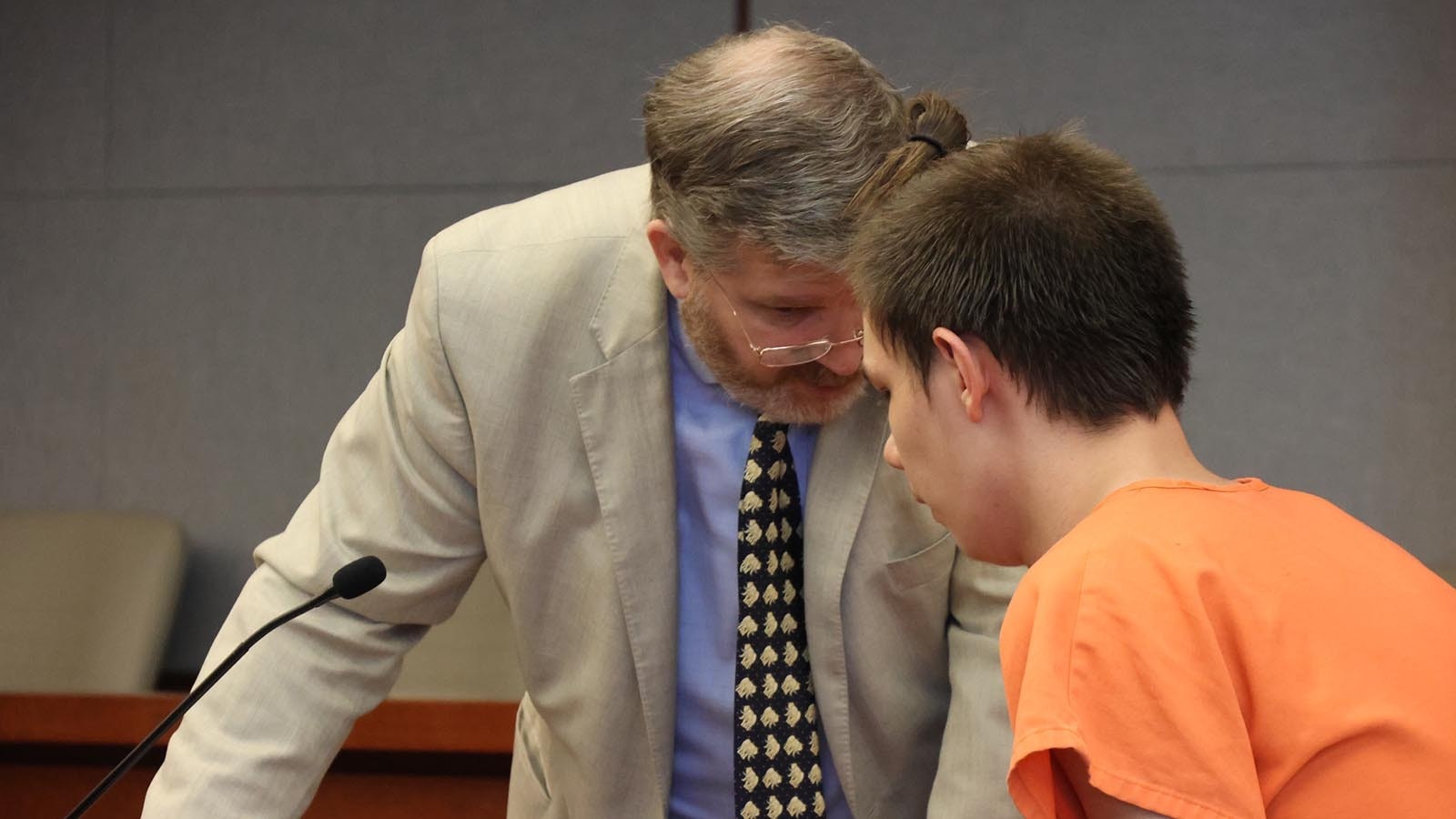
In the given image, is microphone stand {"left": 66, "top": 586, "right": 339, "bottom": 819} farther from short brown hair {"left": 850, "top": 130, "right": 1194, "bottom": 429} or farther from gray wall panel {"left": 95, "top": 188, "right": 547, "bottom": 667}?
gray wall panel {"left": 95, "top": 188, "right": 547, "bottom": 667}

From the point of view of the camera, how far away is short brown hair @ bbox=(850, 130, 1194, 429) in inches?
39.0

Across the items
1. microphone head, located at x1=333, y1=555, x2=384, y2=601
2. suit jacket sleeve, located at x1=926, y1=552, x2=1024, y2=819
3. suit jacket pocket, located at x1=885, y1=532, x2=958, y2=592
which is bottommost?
suit jacket sleeve, located at x1=926, y1=552, x2=1024, y2=819

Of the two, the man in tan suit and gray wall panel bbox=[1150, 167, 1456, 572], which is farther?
gray wall panel bbox=[1150, 167, 1456, 572]

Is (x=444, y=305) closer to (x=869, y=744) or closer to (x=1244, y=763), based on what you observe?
(x=869, y=744)

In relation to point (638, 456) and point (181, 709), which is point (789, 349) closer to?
point (638, 456)

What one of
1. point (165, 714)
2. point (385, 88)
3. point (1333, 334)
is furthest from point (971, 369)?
point (385, 88)

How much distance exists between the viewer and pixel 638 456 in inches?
58.9

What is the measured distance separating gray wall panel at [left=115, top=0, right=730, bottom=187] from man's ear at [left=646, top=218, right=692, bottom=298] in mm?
1883

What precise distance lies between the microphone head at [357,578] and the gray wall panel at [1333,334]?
2194 millimetres

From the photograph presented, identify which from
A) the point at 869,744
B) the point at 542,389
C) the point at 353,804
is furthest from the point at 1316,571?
the point at 353,804

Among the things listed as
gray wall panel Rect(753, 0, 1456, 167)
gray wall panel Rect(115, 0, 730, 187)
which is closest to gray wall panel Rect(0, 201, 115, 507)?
gray wall panel Rect(115, 0, 730, 187)

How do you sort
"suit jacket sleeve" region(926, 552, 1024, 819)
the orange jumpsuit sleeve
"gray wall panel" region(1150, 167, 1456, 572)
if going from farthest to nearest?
"gray wall panel" region(1150, 167, 1456, 572), "suit jacket sleeve" region(926, 552, 1024, 819), the orange jumpsuit sleeve

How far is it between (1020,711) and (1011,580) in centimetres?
60

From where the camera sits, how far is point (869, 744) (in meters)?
1.51
